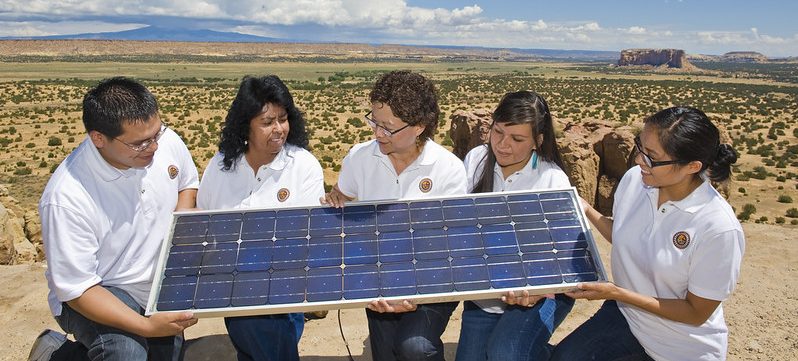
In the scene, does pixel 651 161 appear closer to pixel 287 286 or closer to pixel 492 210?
pixel 492 210

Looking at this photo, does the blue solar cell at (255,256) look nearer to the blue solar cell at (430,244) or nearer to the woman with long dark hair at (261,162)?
the woman with long dark hair at (261,162)

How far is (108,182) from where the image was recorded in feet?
14.7

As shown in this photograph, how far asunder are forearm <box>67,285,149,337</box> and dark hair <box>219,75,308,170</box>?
5.25ft

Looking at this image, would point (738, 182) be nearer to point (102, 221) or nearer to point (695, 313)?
point (695, 313)

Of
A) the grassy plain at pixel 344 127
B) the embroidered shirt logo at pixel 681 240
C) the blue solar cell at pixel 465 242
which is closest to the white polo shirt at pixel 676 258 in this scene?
the embroidered shirt logo at pixel 681 240

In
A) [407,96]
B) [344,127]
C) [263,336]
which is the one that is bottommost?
[344,127]

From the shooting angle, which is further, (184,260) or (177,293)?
(184,260)

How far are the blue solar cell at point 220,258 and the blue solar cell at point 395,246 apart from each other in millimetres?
1240

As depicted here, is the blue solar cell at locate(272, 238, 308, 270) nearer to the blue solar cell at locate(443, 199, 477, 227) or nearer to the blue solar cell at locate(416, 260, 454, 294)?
the blue solar cell at locate(416, 260, 454, 294)

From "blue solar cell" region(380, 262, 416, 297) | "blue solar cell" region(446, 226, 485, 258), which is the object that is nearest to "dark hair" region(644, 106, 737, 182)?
"blue solar cell" region(446, 226, 485, 258)

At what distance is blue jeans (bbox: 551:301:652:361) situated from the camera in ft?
15.1

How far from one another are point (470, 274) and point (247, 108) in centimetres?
255

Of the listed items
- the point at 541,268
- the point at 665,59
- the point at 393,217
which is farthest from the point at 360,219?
the point at 665,59

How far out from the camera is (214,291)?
4355mm
